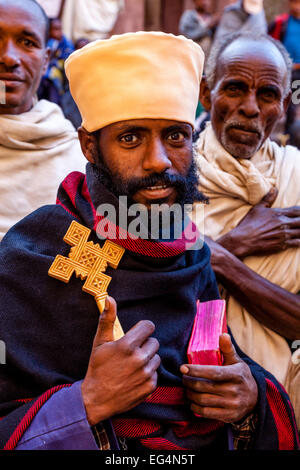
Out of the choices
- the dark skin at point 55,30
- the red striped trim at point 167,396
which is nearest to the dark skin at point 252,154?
the red striped trim at point 167,396

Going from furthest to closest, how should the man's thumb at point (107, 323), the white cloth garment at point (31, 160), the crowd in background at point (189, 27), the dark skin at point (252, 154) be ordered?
the crowd in background at point (189, 27) → the white cloth garment at point (31, 160) → the dark skin at point (252, 154) → the man's thumb at point (107, 323)

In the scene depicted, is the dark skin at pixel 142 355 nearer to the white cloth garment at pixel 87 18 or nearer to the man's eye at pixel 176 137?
the man's eye at pixel 176 137

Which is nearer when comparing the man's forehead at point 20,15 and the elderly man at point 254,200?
the elderly man at point 254,200

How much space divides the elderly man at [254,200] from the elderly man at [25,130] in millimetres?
830

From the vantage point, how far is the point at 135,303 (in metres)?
2.01

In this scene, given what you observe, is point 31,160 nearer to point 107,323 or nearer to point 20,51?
point 20,51

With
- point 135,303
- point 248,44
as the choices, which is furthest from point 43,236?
point 248,44

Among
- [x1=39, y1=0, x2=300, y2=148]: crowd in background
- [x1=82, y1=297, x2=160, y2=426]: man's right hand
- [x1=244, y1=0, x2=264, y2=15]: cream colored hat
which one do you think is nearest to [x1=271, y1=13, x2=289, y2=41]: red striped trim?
[x1=39, y1=0, x2=300, y2=148]: crowd in background

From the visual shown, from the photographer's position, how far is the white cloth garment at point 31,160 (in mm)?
2787

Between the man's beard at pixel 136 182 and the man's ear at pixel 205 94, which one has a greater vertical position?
the man's beard at pixel 136 182

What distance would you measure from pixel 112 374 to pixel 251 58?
197 cm

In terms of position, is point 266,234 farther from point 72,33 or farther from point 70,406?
point 72,33
